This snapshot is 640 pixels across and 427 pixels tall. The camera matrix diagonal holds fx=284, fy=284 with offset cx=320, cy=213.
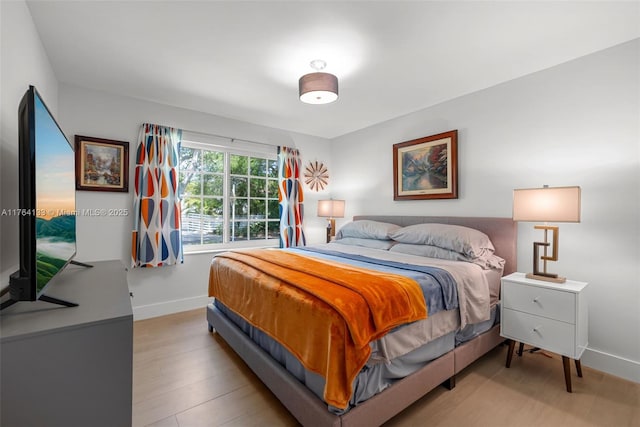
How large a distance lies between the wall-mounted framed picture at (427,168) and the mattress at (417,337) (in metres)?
1.10

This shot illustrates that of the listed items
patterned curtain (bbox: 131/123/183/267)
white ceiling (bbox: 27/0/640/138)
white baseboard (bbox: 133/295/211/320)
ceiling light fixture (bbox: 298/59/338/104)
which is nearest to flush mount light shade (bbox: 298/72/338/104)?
ceiling light fixture (bbox: 298/59/338/104)

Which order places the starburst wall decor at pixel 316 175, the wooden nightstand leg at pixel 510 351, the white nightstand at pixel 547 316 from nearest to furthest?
1. the white nightstand at pixel 547 316
2. the wooden nightstand leg at pixel 510 351
3. the starburst wall decor at pixel 316 175

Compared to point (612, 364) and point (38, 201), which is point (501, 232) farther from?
point (38, 201)

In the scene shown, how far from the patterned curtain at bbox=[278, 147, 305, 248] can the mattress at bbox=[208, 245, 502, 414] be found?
1755mm

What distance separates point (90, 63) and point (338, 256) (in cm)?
275

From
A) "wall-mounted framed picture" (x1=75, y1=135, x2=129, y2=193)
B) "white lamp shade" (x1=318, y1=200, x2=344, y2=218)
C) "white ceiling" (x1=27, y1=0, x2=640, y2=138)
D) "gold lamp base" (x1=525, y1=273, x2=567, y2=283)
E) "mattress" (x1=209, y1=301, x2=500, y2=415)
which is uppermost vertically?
"white ceiling" (x1=27, y1=0, x2=640, y2=138)

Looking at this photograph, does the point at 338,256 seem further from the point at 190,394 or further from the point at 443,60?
the point at 443,60

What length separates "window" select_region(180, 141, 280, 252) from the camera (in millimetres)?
3627

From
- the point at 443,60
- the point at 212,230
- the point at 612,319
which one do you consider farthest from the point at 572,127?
the point at 212,230

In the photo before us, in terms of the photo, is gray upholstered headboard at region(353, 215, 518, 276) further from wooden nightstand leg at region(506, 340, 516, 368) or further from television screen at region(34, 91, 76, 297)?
television screen at region(34, 91, 76, 297)

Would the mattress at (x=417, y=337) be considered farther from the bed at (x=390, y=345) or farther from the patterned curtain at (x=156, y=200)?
the patterned curtain at (x=156, y=200)

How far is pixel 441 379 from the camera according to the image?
5.96 ft

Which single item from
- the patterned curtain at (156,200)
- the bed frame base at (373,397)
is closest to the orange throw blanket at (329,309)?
the bed frame base at (373,397)

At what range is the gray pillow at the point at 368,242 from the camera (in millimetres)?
3209
